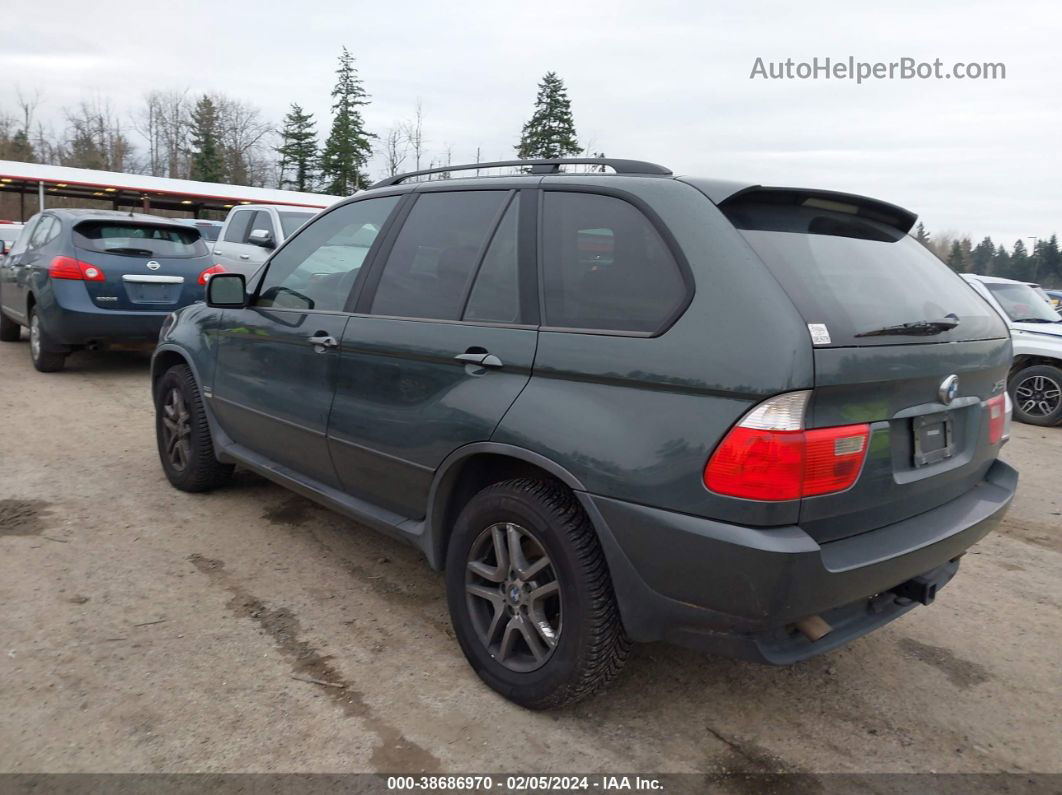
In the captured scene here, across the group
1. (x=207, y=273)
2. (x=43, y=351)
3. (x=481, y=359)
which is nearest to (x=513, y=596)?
(x=481, y=359)

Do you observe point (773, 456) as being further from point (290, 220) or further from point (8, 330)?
point (8, 330)

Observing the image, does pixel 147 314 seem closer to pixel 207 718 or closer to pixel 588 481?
pixel 207 718

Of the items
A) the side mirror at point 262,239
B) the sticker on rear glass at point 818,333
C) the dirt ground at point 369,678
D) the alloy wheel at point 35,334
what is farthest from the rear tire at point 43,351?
the sticker on rear glass at point 818,333

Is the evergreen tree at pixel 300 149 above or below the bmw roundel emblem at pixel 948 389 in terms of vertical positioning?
above

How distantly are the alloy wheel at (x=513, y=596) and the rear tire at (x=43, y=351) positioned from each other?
741cm

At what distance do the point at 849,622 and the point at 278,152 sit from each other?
72062mm

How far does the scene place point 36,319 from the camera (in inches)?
338

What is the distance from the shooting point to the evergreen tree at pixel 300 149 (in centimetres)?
6569

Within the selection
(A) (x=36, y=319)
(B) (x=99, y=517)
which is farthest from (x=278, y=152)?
(B) (x=99, y=517)

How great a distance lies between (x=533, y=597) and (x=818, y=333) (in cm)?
126

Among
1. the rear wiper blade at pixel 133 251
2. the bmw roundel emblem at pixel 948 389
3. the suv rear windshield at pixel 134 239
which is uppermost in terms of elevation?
the suv rear windshield at pixel 134 239

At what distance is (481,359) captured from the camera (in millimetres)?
2812

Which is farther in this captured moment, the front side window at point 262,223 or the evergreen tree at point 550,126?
the evergreen tree at point 550,126

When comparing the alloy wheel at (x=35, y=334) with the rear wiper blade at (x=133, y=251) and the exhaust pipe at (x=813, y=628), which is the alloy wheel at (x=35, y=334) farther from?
the exhaust pipe at (x=813, y=628)
